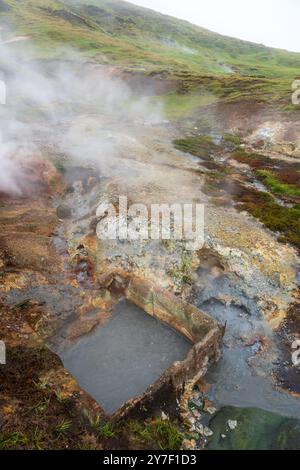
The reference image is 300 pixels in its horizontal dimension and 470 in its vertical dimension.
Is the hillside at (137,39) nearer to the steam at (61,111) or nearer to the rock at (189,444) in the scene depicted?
the steam at (61,111)

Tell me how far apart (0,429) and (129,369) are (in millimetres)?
4694

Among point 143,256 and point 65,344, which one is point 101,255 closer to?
point 143,256

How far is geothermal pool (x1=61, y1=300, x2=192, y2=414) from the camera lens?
12867mm

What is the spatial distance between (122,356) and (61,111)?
136 ft

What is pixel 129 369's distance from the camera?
44.7ft

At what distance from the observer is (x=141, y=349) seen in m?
14.6

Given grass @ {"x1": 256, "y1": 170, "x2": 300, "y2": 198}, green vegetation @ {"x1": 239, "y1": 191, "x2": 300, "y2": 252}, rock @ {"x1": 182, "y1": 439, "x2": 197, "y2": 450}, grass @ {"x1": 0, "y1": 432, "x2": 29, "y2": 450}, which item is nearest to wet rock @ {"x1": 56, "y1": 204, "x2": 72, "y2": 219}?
green vegetation @ {"x1": 239, "y1": 191, "x2": 300, "y2": 252}

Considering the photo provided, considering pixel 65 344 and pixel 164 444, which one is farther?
pixel 65 344

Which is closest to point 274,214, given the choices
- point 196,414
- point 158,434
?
point 196,414

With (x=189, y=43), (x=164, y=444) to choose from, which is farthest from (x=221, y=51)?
(x=164, y=444)

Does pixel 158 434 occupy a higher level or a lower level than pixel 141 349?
lower

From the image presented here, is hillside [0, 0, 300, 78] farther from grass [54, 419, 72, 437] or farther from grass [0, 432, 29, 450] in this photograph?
grass [0, 432, 29, 450]

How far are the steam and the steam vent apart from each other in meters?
12.9

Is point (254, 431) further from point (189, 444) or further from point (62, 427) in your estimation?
point (62, 427)
